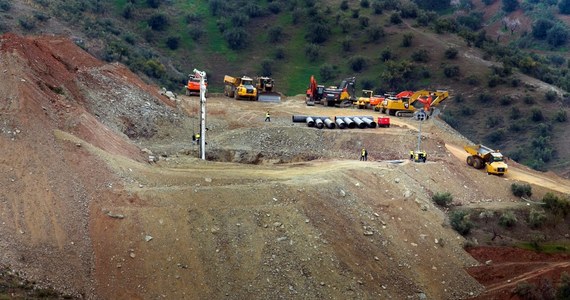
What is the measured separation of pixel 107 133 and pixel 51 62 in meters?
6.45

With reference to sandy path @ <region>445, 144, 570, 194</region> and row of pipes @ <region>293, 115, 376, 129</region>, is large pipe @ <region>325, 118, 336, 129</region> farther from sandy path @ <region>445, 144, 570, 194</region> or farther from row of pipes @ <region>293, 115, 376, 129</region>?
sandy path @ <region>445, 144, 570, 194</region>

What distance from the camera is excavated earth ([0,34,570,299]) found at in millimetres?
22250

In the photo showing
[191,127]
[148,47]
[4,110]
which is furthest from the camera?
[148,47]

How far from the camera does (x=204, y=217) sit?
24.4m

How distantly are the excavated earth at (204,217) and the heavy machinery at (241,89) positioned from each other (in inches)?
619

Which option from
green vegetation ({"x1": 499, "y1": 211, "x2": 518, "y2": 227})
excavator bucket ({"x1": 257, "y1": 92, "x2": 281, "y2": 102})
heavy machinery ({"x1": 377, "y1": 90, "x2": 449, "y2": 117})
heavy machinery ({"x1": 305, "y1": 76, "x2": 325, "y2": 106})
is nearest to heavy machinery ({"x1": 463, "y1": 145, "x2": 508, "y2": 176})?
green vegetation ({"x1": 499, "y1": 211, "x2": 518, "y2": 227})

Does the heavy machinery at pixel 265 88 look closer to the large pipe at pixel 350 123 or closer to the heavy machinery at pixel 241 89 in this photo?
the heavy machinery at pixel 241 89

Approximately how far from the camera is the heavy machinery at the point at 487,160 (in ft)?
111

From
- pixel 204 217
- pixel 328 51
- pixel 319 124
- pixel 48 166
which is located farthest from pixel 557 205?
pixel 328 51

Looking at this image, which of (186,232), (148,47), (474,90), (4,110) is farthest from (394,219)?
(148,47)

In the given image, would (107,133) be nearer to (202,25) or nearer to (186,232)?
(186,232)

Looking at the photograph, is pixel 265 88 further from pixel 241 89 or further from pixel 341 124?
pixel 341 124

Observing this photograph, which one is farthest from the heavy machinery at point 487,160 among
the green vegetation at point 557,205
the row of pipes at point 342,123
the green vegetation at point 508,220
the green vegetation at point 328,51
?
the green vegetation at point 328,51

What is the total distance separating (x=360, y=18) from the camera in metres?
72.4
